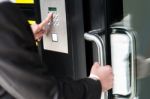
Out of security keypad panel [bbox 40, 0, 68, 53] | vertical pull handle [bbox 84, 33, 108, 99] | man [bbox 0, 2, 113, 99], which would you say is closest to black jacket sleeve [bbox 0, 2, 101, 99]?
man [bbox 0, 2, 113, 99]

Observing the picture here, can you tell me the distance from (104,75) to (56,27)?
46cm

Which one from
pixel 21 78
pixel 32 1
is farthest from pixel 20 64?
pixel 32 1

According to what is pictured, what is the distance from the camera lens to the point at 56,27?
6.11ft

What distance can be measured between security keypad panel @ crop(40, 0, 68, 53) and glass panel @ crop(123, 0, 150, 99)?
32 cm

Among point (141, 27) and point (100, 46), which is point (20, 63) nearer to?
point (100, 46)

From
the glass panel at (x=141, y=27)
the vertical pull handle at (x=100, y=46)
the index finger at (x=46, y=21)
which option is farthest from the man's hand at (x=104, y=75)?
the index finger at (x=46, y=21)

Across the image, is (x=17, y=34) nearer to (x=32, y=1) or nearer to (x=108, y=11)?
(x=108, y=11)

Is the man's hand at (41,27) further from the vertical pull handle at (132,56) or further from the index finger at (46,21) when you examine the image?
the vertical pull handle at (132,56)

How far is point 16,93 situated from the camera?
123cm

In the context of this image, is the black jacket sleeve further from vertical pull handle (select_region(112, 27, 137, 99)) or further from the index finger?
the index finger

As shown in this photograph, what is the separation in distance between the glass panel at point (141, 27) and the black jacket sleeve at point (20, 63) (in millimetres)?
583

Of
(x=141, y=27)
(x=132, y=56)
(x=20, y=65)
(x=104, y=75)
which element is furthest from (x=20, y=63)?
(x=141, y=27)

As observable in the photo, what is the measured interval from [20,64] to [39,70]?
77 mm

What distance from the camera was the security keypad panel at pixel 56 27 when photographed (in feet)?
5.97
